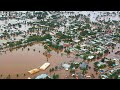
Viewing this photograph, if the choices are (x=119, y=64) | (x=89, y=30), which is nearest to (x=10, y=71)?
(x=119, y=64)

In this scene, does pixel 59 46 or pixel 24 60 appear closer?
pixel 24 60

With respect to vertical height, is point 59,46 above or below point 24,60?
above
